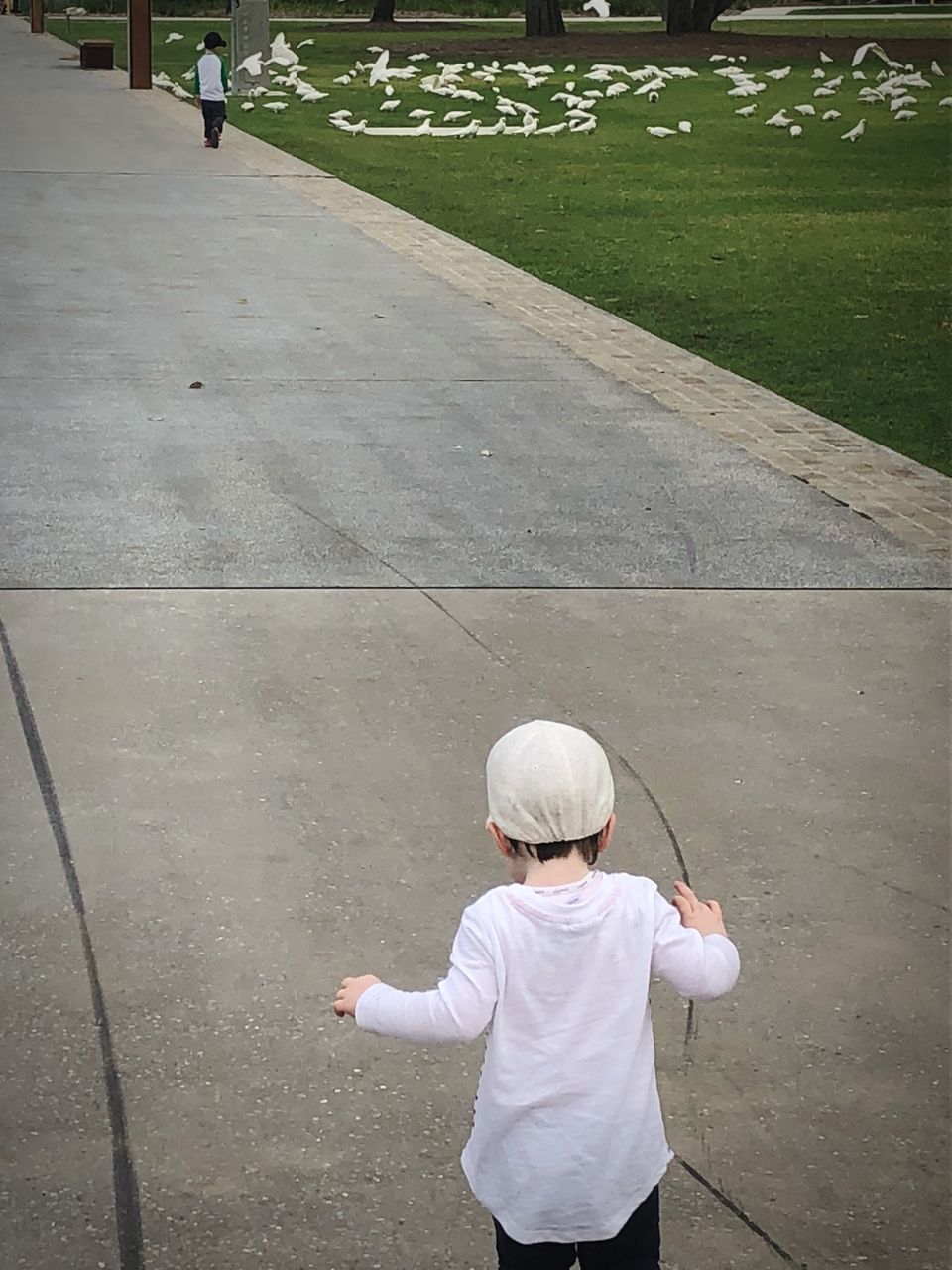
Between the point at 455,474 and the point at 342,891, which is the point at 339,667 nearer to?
the point at 342,891

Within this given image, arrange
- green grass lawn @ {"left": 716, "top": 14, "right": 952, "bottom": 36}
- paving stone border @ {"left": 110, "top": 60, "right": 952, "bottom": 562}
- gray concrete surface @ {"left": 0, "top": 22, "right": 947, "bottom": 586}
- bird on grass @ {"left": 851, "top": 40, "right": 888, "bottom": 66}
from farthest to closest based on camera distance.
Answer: green grass lawn @ {"left": 716, "top": 14, "right": 952, "bottom": 36}, bird on grass @ {"left": 851, "top": 40, "right": 888, "bottom": 66}, paving stone border @ {"left": 110, "top": 60, "right": 952, "bottom": 562}, gray concrete surface @ {"left": 0, "top": 22, "right": 947, "bottom": 586}

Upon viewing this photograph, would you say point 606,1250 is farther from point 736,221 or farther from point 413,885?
point 736,221

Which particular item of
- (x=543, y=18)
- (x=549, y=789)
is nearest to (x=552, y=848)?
(x=549, y=789)

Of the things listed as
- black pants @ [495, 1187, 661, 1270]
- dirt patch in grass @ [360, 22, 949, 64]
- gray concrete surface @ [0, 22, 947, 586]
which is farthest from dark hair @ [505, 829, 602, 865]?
dirt patch in grass @ [360, 22, 949, 64]

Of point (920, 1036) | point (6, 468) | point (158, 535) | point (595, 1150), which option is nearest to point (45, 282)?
point (6, 468)

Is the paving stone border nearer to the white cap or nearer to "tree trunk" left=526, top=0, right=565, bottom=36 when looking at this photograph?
the white cap

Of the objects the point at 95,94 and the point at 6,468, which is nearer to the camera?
the point at 6,468

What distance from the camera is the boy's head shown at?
106 inches

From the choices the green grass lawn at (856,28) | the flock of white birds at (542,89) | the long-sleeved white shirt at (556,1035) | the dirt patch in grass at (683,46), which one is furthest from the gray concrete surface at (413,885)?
the green grass lawn at (856,28)

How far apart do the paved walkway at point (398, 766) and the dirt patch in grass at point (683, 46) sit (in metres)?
29.2

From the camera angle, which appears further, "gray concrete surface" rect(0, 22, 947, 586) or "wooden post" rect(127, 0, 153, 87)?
"wooden post" rect(127, 0, 153, 87)

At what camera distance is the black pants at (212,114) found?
22.0 m

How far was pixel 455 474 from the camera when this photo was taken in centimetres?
889

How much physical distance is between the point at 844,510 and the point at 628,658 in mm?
2225
